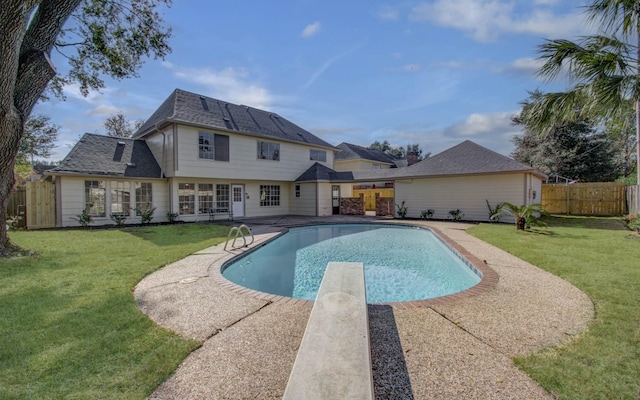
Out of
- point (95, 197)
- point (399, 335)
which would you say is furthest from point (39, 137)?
point (399, 335)

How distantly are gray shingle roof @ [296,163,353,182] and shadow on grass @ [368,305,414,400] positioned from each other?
15.7 m

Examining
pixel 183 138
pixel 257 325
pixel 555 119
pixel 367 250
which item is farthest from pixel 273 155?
pixel 257 325

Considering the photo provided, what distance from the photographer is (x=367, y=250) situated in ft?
31.3

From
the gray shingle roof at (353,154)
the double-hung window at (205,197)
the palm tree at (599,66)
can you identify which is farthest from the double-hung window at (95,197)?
the gray shingle roof at (353,154)

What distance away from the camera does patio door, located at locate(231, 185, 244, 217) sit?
17.9m

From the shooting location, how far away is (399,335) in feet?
10.6

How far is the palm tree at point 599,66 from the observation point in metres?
6.14

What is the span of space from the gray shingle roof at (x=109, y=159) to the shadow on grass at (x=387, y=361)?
1487 cm

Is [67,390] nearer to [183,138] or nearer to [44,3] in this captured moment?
[44,3]

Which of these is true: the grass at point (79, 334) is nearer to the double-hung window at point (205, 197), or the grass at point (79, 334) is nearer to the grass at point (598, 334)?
the grass at point (598, 334)

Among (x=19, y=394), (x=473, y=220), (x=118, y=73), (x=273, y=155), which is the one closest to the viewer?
(x=19, y=394)

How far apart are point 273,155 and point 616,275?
1642 cm

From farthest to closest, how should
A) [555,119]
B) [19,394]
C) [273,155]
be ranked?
[273,155]
[555,119]
[19,394]

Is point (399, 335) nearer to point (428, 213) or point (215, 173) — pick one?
point (215, 173)
